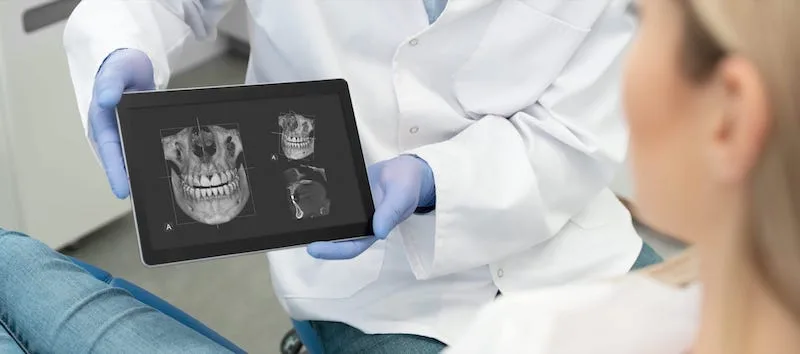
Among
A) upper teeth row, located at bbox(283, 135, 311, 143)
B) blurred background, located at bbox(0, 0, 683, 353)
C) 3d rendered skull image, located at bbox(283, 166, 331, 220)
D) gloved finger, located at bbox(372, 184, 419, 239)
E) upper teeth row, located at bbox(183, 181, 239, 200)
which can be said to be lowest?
blurred background, located at bbox(0, 0, 683, 353)

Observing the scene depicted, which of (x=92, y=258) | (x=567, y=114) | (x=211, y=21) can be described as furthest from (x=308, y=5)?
(x=92, y=258)

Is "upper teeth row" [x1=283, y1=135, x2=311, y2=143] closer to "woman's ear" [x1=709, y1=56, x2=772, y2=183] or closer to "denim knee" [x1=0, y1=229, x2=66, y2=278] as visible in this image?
"denim knee" [x1=0, y1=229, x2=66, y2=278]

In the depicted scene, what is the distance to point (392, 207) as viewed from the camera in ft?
2.79

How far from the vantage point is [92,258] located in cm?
171

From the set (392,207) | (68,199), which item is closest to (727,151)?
(392,207)

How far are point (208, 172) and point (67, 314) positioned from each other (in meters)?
0.18

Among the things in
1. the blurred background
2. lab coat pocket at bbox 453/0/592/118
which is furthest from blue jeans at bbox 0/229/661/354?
the blurred background

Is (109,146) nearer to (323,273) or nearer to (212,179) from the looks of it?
(212,179)

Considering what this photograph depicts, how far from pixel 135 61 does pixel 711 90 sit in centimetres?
66

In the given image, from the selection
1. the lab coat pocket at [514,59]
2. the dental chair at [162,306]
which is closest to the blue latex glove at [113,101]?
the dental chair at [162,306]

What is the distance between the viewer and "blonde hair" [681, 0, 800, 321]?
39 centimetres

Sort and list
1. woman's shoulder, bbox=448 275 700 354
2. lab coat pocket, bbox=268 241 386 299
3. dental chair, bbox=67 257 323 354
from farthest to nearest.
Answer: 1. lab coat pocket, bbox=268 241 386 299
2. dental chair, bbox=67 257 323 354
3. woman's shoulder, bbox=448 275 700 354

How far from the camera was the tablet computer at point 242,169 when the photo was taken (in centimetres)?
80

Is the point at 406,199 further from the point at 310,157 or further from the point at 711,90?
the point at 711,90
